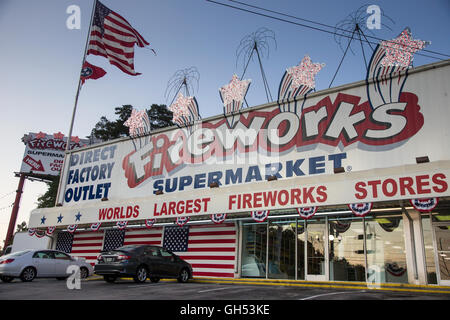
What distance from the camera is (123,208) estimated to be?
18297 millimetres

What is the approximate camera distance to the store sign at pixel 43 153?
4706 cm

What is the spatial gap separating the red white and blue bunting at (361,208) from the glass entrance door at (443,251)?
2829mm

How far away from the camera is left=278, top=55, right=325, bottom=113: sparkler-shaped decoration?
17.1m

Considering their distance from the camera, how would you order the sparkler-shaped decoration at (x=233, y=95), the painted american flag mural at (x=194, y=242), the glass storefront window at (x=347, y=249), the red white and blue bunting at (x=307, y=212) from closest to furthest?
the red white and blue bunting at (x=307, y=212) < the glass storefront window at (x=347, y=249) < the painted american flag mural at (x=194, y=242) < the sparkler-shaped decoration at (x=233, y=95)

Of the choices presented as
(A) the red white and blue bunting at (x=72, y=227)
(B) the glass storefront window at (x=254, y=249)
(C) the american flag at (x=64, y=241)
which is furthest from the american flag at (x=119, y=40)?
(B) the glass storefront window at (x=254, y=249)

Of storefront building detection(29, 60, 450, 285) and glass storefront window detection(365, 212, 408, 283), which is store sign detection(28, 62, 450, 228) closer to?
storefront building detection(29, 60, 450, 285)

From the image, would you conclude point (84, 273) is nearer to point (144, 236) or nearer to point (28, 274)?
point (28, 274)

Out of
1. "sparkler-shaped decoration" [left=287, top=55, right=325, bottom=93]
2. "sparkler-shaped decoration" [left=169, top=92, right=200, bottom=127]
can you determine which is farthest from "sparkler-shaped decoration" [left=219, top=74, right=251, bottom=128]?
"sparkler-shaped decoration" [left=287, top=55, right=325, bottom=93]

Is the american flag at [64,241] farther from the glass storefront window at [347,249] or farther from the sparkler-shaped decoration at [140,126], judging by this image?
the glass storefront window at [347,249]

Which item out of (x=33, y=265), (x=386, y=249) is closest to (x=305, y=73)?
(x=386, y=249)

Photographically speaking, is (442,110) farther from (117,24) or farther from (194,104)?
(117,24)

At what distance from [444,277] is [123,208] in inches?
537

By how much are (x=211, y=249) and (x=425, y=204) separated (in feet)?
31.0

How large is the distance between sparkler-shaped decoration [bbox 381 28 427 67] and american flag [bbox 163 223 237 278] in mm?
9671
